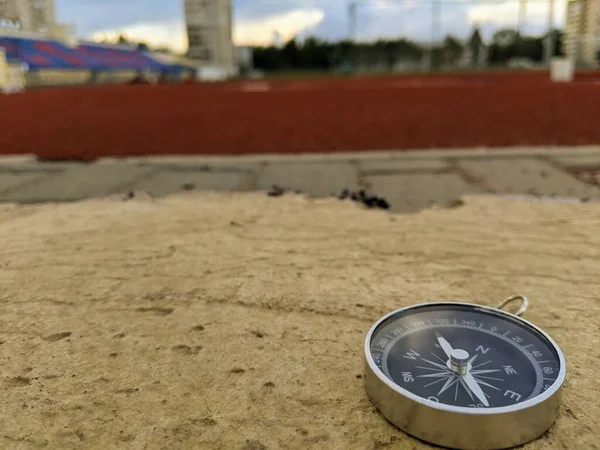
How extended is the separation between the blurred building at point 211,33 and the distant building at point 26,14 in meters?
17.8

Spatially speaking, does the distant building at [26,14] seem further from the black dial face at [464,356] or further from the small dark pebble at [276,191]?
the black dial face at [464,356]

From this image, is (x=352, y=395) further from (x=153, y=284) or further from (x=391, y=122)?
(x=391, y=122)

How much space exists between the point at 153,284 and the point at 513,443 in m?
1.30

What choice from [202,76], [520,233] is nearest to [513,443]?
[520,233]

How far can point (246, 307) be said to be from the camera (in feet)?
5.42

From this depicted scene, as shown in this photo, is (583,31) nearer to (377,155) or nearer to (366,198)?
(377,155)

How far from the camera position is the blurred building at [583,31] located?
14.2 m

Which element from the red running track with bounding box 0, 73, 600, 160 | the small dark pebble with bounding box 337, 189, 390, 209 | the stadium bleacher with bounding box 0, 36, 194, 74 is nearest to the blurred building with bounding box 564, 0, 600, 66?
the red running track with bounding box 0, 73, 600, 160

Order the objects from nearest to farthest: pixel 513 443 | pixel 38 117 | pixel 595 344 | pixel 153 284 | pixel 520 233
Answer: pixel 513 443 < pixel 595 344 < pixel 153 284 < pixel 520 233 < pixel 38 117

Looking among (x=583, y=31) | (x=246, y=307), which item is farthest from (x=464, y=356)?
(x=583, y=31)

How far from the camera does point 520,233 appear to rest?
7.69 feet

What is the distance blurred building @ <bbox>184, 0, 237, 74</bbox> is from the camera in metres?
25.1

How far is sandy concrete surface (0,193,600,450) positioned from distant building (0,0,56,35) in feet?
13.2

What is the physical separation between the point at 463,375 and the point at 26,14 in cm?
703
